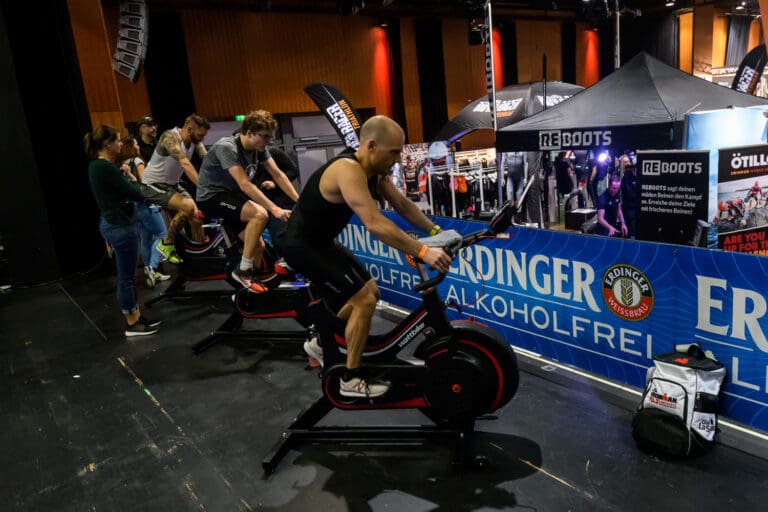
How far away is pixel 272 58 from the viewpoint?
1305cm

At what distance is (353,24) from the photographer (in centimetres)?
1442

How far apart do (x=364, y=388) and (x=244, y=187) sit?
2023 mm

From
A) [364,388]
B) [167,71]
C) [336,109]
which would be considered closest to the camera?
[364,388]

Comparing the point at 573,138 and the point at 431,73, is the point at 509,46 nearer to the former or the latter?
the point at 431,73

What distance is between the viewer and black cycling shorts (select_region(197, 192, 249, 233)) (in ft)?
14.1

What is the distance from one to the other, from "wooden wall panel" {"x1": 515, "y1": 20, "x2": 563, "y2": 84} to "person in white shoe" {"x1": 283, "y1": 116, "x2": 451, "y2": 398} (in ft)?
55.2

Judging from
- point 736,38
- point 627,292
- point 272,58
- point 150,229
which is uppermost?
point 736,38

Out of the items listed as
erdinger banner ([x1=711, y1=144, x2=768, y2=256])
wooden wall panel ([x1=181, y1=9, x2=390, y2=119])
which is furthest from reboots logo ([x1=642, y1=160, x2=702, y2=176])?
wooden wall panel ([x1=181, y1=9, x2=390, y2=119])

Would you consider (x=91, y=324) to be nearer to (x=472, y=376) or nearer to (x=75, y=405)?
(x=75, y=405)

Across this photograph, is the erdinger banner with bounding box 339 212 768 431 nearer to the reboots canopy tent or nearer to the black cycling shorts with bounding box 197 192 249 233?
the black cycling shorts with bounding box 197 192 249 233

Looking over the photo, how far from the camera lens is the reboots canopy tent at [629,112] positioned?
207 inches

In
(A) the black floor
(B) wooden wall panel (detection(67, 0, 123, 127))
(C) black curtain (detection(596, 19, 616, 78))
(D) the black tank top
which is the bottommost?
(A) the black floor

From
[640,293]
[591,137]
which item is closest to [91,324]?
[640,293]

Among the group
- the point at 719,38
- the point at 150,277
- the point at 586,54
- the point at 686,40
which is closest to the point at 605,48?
the point at 586,54
